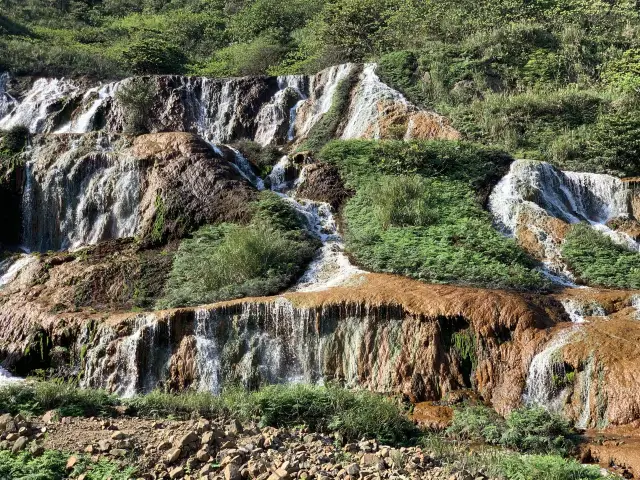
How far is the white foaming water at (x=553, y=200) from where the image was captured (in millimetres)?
16844

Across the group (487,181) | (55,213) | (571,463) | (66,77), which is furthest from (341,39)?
(571,463)

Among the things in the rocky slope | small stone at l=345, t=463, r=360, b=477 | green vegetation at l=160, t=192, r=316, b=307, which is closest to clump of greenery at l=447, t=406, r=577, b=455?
the rocky slope

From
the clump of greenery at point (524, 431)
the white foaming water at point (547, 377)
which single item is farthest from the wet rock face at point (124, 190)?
the clump of greenery at point (524, 431)

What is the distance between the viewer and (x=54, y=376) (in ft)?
41.0

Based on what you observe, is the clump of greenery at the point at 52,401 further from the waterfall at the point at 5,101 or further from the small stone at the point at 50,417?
the waterfall at the point at 5,101

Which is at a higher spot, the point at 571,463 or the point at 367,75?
the point at 367,75

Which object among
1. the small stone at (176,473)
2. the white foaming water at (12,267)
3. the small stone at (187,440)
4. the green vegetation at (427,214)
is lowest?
the small stone at (176,473)

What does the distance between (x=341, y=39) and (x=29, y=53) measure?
1667 centimetres

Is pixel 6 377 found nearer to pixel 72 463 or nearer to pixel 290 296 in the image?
pixel 290 296

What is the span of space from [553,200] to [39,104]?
22.1 meters

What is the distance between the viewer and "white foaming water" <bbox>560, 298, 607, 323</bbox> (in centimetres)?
1194

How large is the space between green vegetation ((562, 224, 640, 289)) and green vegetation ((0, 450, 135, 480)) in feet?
38.6

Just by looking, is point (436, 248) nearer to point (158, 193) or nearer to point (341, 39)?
point (158, 193)

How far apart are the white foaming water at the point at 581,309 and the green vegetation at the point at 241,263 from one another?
598cm
